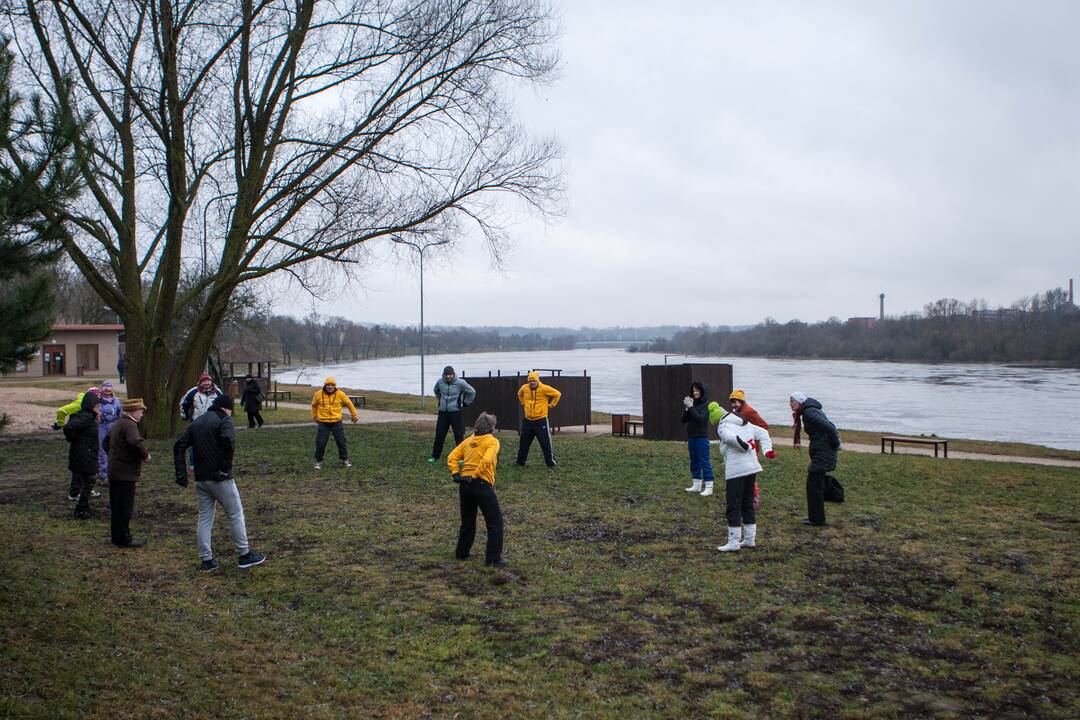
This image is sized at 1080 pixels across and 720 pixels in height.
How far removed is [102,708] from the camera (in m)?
4.90

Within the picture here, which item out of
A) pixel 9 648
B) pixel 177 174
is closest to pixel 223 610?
pixel 9 648

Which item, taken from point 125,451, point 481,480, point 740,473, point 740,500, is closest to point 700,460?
point 740,500

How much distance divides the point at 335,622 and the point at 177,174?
52.5 feet

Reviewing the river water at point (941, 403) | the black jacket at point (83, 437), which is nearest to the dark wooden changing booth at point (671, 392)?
the river water at point (941, 403)

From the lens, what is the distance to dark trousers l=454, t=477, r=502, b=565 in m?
8.34

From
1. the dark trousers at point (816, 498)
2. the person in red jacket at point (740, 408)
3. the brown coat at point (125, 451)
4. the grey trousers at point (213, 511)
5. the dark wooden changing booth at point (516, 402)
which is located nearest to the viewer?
the grey trousers at point (213, 511)

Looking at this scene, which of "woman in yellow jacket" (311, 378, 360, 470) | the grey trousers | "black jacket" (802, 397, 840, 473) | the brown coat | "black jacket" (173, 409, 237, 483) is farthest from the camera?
"woman in yellow jacket" (311, 378, 360, 470)

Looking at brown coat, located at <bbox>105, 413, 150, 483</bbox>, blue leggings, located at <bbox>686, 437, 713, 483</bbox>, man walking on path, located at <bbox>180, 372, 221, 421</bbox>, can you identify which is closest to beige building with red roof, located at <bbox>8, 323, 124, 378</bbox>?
man walking on path, located at <bbox>180, 372, 221, 421</bbox>

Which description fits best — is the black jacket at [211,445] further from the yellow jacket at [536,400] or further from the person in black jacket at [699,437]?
the yellow jacket at [536,400]

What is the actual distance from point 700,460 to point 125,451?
7.90 m

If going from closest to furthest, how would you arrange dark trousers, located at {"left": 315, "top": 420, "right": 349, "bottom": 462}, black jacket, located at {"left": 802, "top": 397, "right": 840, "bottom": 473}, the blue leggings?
black jacket, located at {"left": 802, "top": 397, "right": 840, "bottom": 473} → the blue leggings → dark trousers, located at {"left": 315, "top": 420, "right": 349, "bottom": 462}

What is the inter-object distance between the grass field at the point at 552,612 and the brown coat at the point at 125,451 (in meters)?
0.87

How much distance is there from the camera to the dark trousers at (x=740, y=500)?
9.05 m

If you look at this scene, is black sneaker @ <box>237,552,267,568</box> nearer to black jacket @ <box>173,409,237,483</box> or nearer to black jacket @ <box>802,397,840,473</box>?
black jacket @ <box>173,409,237,483</box>
